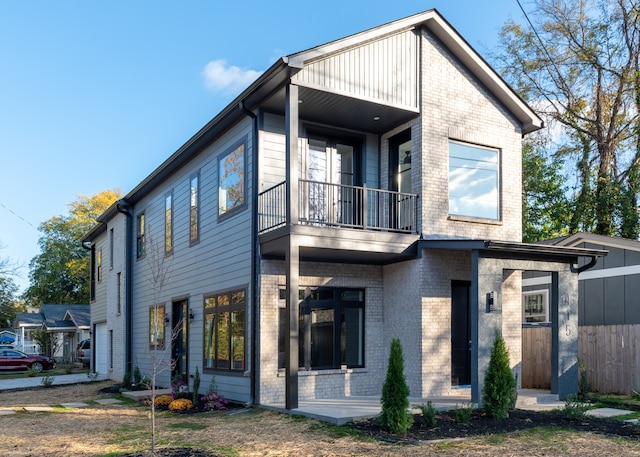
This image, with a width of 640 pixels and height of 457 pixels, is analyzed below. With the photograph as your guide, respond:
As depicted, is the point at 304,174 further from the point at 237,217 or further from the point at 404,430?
the point at 404,430

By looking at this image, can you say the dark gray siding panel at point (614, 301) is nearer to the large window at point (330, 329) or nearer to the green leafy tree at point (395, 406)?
the large window at point (330, 329)

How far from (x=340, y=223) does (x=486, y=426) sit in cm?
502

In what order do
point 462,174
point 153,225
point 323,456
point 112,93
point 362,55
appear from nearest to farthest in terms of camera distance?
point 323,456, point 362,55, point 462,174, point 153,225, point 112,93

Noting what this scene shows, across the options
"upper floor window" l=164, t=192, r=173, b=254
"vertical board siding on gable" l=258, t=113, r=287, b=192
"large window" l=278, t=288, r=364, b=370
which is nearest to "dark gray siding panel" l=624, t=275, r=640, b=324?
"large window" l=278, t=288, r=364, b=370

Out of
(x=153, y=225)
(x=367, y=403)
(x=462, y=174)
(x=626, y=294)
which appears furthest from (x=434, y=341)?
(x=153, y=225)

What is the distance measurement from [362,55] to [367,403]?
22.3 ft

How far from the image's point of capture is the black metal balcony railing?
12.3 metres

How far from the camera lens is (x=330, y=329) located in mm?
13109

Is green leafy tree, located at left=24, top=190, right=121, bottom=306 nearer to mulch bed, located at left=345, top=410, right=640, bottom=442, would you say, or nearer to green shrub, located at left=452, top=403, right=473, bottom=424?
mulch bed, located at left=345, top=410, right=640, bottom=442

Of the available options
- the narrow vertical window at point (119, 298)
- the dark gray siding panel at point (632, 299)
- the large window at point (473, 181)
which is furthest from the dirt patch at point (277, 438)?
the narrow vertical window at point (119, 298)

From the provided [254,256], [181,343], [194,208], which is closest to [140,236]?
[181,343]

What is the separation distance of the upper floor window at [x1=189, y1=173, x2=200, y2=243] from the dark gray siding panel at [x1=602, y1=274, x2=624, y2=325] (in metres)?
10.6

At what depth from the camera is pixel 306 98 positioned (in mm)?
12086

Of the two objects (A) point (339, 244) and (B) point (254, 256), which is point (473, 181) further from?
(B) point (254, 256)
